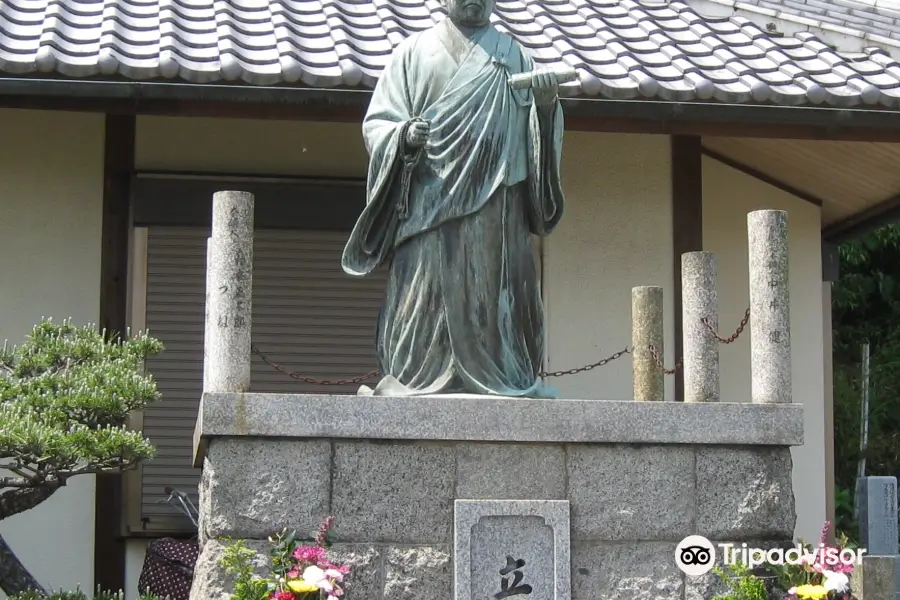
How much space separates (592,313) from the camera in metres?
10.9

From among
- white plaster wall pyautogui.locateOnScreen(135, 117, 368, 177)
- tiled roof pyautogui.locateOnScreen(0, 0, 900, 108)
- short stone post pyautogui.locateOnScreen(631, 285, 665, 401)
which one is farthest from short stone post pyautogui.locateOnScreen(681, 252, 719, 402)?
white plaster wall pyautogui.locateOnScreen(135, 117, 368, 177)

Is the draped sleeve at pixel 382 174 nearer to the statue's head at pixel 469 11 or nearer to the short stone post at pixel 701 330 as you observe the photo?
the statue's head at pixel 469 11

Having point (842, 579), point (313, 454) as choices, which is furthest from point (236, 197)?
point (842, 579)

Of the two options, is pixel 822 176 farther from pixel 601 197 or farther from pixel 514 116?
pixel 514 116

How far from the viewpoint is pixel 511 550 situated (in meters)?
7.36

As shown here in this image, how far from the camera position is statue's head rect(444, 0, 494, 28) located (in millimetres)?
7891

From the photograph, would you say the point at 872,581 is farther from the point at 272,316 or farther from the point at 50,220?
the point at 50,220

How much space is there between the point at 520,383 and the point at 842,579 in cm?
169

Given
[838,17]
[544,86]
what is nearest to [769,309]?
[544,86]

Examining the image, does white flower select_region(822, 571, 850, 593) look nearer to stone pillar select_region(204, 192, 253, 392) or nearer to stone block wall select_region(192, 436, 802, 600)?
stone block wall select_region(192, 436, 802, 600)

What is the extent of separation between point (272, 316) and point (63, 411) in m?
2.73

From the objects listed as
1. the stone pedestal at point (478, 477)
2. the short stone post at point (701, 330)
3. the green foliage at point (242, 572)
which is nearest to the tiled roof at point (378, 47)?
the short stone post at point (701, 330)

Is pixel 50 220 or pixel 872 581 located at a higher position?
pixel 50 220

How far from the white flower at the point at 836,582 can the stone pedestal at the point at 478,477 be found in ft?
1.47
